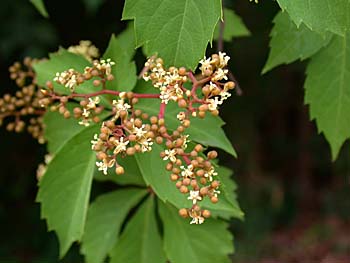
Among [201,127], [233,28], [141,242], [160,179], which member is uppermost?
[233,28]

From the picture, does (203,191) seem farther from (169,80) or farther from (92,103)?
(92,103)

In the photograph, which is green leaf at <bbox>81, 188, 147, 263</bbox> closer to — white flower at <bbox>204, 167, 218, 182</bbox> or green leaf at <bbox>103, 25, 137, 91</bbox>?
green leaf at <bbox>103, 25, 137, 91</bbox>

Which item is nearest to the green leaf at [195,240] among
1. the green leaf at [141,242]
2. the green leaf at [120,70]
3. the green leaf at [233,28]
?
the green leaf at [141,242]

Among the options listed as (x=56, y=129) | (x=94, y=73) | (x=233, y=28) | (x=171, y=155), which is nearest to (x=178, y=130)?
(x=171, y=155)

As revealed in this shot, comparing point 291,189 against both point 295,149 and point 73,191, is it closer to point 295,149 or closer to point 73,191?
point 295,149

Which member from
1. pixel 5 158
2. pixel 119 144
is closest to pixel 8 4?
pixel 5 158

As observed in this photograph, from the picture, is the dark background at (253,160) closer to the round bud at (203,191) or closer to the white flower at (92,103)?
the white flower at (92,103)
